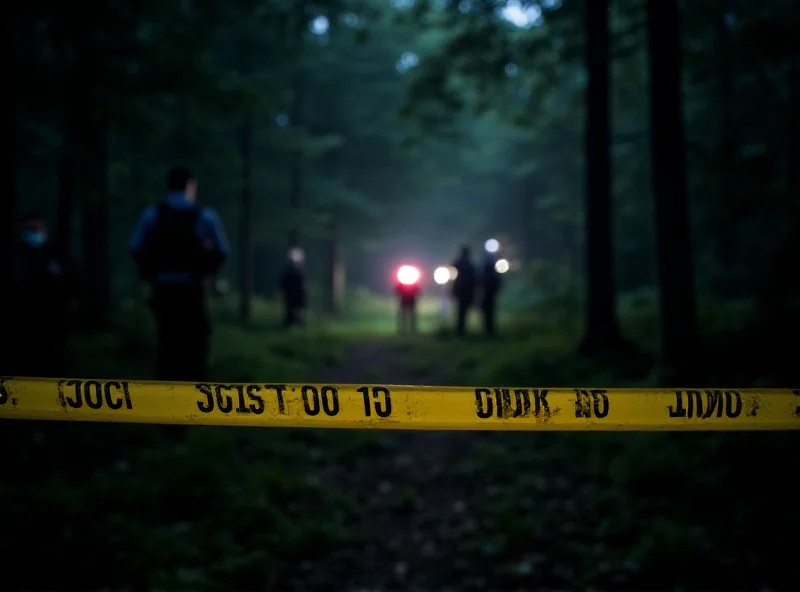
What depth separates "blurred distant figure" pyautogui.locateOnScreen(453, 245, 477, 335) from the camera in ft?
55.0

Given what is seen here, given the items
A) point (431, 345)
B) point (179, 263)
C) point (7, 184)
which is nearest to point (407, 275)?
point (431, 345)

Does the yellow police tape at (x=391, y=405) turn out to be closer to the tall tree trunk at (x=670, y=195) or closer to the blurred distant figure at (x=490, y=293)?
the tall tree trunk at (x=670, y=195)

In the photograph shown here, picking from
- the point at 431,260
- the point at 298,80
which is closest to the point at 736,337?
the point at 298,80

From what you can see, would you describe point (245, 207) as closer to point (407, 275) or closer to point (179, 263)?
point (407, 275)

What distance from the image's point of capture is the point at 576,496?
591 centimetres

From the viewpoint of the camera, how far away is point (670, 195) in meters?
8.06

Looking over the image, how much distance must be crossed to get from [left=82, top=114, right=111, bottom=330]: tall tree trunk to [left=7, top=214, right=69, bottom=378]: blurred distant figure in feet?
7.48

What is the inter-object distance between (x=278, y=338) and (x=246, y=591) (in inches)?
438

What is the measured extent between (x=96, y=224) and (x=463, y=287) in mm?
8390

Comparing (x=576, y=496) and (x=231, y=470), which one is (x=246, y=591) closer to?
(x=231, y=470)

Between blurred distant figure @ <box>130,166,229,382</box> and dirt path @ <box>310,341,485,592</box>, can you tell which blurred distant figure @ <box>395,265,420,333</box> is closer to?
dirt path @ <box>310,341,485,592</box>

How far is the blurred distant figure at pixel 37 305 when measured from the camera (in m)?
8.12

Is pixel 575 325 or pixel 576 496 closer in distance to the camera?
pixel 576 496

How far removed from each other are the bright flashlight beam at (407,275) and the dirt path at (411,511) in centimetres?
1021
